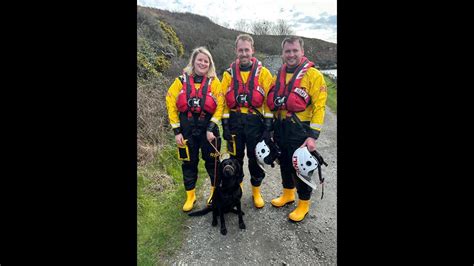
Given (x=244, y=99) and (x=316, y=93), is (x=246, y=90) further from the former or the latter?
(x=316, y=93)

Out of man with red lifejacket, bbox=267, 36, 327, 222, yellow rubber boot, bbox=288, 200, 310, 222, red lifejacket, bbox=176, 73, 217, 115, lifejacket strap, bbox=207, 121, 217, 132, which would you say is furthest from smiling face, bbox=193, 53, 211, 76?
yellow rubber boot, bbox=288, 200, 310, 222

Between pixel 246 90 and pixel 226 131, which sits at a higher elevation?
pixel 246 90

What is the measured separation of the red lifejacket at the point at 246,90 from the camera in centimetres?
343

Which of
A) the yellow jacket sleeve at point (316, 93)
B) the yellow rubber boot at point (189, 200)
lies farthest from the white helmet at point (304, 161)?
the yellow rubber boot at point (189, 200)

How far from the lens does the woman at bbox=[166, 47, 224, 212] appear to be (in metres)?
3.45

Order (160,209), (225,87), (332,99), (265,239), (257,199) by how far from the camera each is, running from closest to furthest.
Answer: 1. (265,239)
2. (225,87)
3. (160,209)
4. (257,199)
5. (332,99)

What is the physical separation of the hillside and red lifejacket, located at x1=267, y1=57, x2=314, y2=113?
567cm

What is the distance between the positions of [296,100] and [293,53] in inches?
25.2

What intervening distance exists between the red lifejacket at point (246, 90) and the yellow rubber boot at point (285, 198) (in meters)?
1.61

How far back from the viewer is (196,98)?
344 centimetres

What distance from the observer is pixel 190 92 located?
3449mm

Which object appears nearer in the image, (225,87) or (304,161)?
(304,161)

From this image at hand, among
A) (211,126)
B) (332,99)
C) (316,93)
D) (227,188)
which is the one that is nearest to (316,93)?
(316,93)
